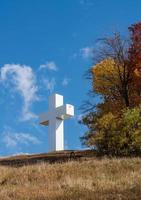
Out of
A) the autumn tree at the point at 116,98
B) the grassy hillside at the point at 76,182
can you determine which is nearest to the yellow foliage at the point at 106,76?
the autumn tree at the point at 116,98

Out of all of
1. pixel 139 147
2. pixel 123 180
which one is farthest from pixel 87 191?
pixel 139 147

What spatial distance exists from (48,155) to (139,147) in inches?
351

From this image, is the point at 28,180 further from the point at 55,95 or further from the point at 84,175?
the point at 55,95

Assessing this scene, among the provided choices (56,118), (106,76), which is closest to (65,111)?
(56,118)

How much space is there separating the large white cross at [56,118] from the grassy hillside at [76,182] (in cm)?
1920

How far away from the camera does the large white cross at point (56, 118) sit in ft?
156

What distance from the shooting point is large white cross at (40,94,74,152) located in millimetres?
47656

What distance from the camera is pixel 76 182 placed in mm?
20250

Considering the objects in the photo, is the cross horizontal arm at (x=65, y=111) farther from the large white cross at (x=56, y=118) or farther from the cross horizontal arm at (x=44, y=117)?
the cross horizontal arm at (x=44, y=117)

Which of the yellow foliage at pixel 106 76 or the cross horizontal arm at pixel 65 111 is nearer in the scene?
the yellow foliage at pixel 106 76

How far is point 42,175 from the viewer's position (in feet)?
81.5

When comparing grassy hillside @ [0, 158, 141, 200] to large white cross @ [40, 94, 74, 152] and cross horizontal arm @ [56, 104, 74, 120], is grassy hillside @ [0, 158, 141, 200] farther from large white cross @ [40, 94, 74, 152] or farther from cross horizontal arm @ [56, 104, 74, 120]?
large white cross @ [40, 94, 74, 152]

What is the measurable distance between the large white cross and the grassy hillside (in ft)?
63.0

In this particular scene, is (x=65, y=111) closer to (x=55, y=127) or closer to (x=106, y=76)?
(x=55, y=127)
